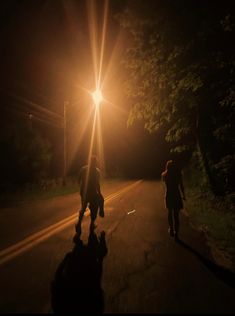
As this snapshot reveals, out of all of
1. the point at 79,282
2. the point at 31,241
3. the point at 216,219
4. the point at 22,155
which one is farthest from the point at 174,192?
the point at 22,155

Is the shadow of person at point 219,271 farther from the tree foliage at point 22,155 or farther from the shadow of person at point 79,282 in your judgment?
the tree foliage at point 22,155

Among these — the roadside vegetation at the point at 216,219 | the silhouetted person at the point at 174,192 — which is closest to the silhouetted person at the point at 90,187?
the silhouetted person at the point at 174,192

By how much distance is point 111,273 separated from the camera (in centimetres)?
575

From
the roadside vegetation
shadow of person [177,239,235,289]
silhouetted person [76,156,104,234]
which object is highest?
silhouetted person [76,156,104,234]

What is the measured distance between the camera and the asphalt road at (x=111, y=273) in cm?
451

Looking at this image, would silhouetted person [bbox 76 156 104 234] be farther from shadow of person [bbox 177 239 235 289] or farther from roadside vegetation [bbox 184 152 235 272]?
shadow of person [bbox 177 239 235 289]

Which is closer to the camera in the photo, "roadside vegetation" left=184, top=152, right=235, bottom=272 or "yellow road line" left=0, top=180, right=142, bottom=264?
"yellow road line" left=0, top=180, right=142, bottom=264

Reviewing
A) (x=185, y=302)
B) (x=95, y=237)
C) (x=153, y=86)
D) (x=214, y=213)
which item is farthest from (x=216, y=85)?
(x=185, y=302)

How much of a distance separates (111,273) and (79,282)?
2.28 ft

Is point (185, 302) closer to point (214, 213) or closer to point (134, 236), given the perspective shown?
point (134, 236)

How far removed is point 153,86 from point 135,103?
4.86 feet

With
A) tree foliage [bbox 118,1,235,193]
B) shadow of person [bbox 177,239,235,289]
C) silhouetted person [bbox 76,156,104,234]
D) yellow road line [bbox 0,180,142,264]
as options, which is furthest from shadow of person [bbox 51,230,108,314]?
tree foliage [bbox 118,1,235,193]

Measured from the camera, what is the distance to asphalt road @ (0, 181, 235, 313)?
451 cm

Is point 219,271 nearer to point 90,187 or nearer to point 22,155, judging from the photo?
point 90,187
